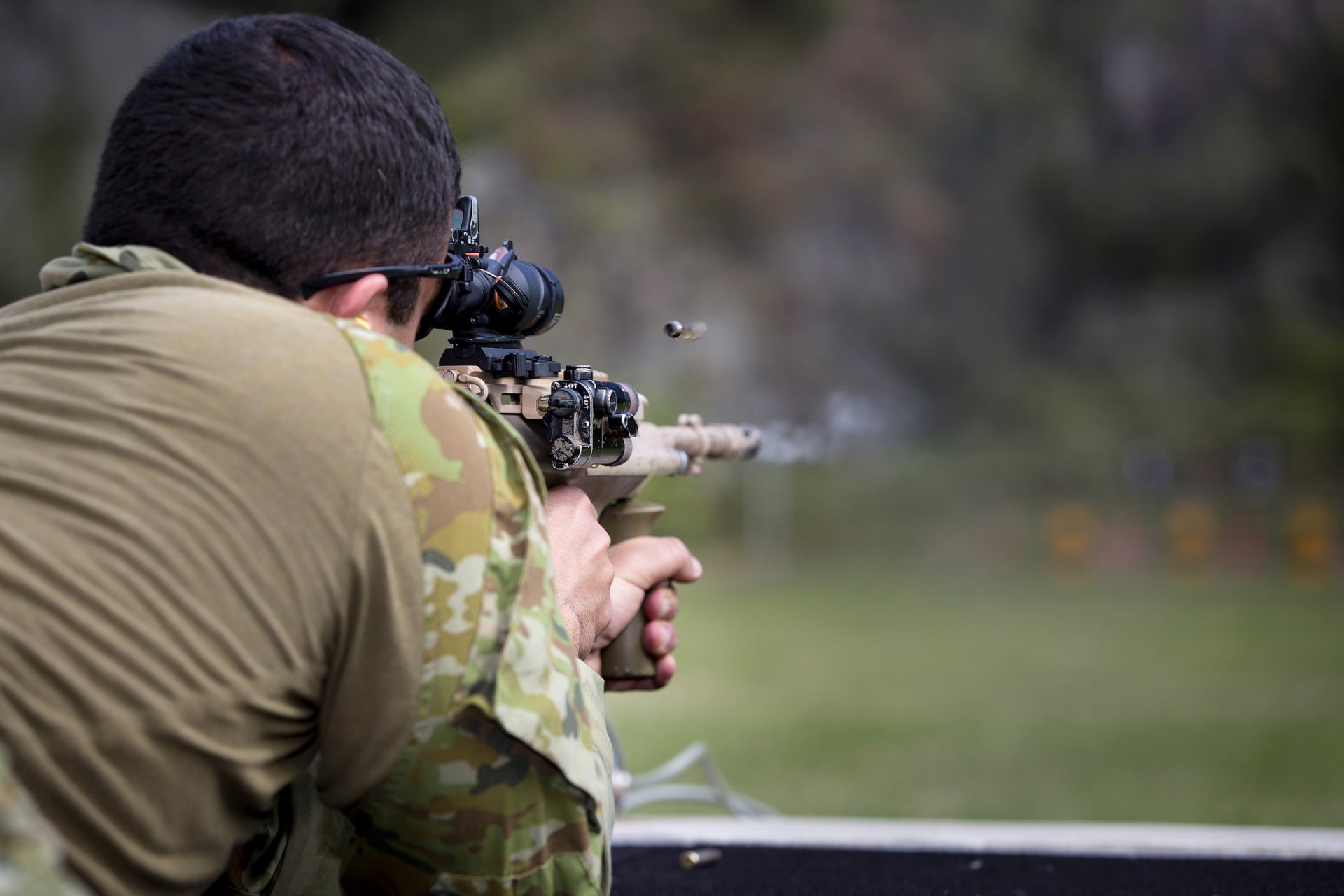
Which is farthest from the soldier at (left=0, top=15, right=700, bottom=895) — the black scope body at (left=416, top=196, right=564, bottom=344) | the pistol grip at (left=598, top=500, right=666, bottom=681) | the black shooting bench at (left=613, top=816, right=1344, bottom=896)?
the black shooting bench at (left=613, top=816, right=1344, bottom=896)

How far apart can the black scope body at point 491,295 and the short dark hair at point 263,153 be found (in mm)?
304

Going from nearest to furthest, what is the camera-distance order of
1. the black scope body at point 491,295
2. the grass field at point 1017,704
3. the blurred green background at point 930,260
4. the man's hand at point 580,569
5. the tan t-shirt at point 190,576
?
the tan t-shirt at point 190,576 → the man's hand at point 580,569 → the black scope body at point 491,295 → the grass field at point 1017,704 → the blurred green background at point 930,260

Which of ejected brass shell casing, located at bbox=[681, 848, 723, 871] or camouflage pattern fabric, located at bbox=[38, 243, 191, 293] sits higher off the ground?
camouflage pattern fabric, located at bbox=[38, 243, 191, 293]

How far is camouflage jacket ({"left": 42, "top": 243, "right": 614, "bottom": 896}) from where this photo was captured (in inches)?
29.3

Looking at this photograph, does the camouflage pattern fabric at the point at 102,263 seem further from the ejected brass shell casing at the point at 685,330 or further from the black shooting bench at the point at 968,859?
the black shooting bench at the point at 968,859

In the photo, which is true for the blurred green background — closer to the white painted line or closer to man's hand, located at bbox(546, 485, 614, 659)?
the white painted line

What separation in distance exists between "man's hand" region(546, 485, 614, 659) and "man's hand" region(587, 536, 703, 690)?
25 centimetres

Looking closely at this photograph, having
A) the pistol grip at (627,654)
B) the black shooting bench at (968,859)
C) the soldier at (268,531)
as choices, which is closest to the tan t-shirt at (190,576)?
the soldier at (268,531)

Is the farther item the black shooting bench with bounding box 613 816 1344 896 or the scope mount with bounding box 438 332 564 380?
the black shooting bench with bounding box 613 816 1344 896

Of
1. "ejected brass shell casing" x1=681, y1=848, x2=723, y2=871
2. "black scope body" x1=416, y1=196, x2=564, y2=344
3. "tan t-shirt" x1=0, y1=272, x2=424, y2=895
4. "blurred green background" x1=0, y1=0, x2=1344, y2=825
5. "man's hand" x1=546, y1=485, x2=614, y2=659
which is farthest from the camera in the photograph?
"blurred green background" x1=0, y1=0, x2=1344, y2=825

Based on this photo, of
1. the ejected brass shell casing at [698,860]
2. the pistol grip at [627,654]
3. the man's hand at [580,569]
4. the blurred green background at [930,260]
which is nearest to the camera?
the man's hand at [580,569]

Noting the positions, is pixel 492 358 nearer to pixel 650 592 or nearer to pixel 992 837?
pixel 650 592

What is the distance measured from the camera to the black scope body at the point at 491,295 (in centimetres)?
118

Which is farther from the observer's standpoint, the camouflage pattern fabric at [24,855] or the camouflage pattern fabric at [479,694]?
the camouflage pattern fabric at [479,694]
